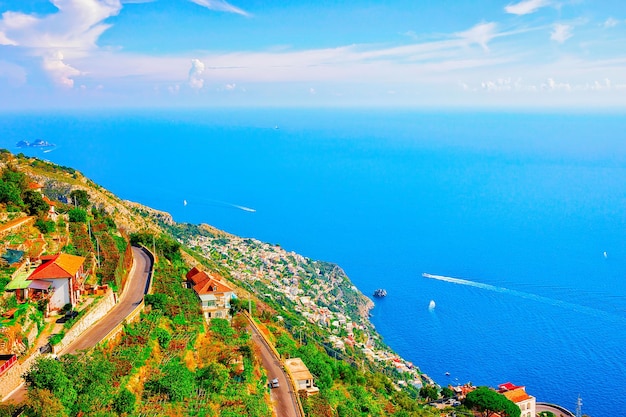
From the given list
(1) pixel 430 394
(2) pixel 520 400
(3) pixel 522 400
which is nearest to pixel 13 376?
(1) pixel 430 394

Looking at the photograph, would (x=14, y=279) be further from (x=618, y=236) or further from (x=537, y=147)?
(x=537, y=147)

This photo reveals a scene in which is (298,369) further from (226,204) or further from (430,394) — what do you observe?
(226,204)

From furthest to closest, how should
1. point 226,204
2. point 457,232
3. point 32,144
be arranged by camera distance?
point 32,144 → point 226,204 → point 457,232

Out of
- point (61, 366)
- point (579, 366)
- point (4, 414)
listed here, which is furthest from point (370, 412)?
point (579, 366)

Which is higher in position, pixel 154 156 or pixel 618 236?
pixel 154 156

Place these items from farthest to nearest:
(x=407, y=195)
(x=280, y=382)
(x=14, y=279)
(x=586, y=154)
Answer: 1. (x=586, y=154)
2. (x=407, y=195)
3. (x=280, y=382)
4. (x=14, y=279)
